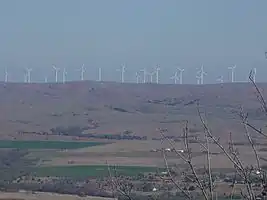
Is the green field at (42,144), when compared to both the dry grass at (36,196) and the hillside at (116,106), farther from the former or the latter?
the dry grass at (36,196)

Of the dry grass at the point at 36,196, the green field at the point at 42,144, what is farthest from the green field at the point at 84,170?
the green field at the point at 42,144

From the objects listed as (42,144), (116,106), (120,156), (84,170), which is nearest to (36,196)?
(84,170)

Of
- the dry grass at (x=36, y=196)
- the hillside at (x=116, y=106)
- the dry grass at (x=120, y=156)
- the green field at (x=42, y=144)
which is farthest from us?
the hillside at (x=116, y=106)

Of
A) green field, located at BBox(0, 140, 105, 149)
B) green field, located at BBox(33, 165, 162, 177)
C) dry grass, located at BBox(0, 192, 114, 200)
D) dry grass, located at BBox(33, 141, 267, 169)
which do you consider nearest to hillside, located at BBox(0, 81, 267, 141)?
dry grass, located at BBox(33, 141, 267, 169)

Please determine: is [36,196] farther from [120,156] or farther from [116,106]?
[116,106]

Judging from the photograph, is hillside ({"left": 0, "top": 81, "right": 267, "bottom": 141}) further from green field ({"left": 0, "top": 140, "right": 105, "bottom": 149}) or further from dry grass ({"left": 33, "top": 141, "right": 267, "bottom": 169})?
green field ({"left": 0, "top": 140, "right": 105, "bottom": 149})
